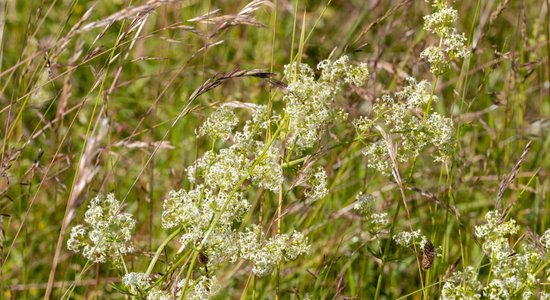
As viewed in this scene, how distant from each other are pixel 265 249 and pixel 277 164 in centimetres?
21

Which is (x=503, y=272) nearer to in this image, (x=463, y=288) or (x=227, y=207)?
(x=463, y=288)

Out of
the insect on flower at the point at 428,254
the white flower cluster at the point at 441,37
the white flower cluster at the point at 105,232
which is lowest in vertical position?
the insect on flower at the point at 428,254

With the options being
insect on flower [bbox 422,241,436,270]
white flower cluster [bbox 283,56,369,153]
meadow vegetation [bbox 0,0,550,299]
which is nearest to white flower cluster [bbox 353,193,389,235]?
meadow vegetation [bbox 0,0,550,299]

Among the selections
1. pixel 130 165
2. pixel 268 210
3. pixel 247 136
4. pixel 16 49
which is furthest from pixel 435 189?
pixel 16 49

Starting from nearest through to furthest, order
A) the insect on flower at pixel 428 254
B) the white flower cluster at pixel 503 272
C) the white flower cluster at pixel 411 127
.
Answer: the white flower cluster at pixel 503 272 → the white flower cluster at pixel 411 127 → the insect on flower at pixel 428 254

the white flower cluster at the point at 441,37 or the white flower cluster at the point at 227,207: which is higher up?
the white flower cluster at the point at 441,37

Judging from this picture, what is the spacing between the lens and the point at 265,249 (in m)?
1.86

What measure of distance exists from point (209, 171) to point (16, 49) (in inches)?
114

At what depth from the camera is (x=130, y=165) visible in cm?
349

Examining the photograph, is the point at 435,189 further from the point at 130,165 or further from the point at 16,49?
the point at 16,49

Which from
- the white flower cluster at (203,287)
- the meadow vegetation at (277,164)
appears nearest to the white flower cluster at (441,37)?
the meadow vegetation at (277,164)

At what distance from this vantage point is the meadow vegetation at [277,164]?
1856mm

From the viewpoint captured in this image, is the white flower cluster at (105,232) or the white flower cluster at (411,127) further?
the white flower cluster at (411,127)

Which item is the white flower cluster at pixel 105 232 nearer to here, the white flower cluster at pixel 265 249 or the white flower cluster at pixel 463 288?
the white flower cluster at pixel 265 249
